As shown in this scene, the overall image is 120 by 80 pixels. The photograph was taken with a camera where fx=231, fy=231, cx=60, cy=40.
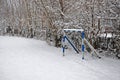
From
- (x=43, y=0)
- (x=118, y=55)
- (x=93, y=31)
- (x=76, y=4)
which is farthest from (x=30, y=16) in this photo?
(x=118, y=55)

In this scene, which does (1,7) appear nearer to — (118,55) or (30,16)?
(30,16)

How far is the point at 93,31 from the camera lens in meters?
14.6

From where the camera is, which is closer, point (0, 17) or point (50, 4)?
point (50, 4)

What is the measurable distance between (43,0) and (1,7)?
4066cm

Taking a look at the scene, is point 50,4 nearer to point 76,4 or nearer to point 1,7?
point 76,4

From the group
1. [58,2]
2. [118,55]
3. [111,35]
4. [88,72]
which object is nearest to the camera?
[88,72]

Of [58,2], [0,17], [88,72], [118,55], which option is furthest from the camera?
[0,17]

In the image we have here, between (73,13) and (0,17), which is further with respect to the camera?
(0,17)

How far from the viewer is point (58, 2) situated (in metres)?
18.1

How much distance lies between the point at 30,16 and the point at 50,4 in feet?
48.6

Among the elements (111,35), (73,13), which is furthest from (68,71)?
(73,13)

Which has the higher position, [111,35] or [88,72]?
[111,35]

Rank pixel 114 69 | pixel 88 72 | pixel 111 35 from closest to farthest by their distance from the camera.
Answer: pixel 88 72 < pixel 114 69 < pixel 111 35

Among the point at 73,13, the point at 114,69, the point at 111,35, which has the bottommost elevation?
the point at 114,69
